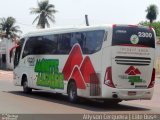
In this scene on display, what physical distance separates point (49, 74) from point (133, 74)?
5.24 m

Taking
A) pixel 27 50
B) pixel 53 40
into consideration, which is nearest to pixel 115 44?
pixel 53 40

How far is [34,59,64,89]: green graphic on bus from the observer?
2098 cm

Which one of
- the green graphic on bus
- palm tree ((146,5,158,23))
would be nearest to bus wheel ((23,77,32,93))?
the green graphic on bus

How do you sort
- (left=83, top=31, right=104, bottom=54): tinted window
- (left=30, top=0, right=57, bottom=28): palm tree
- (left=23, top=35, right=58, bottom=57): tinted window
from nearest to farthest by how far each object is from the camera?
(left=83, top=31, right=104, bottom=54): tinted window, (left=23, top=35, right=58, bottom=57): tinted window, (left=30, top=0, right=57, bottom=28): palm tree

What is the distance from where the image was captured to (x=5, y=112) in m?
15.0

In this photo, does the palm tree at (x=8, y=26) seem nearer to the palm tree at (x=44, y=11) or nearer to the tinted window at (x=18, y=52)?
the palm tree at (x=44, y=11)

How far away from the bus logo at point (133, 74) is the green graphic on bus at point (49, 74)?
147 inches

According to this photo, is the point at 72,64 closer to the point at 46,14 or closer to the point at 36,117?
the point at 36,117

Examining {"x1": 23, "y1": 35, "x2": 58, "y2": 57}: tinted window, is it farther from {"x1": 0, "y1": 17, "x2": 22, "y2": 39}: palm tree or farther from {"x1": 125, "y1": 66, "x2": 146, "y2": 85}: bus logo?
{"x1": 0, "y1": 17, "x2": 22, "y2": 39}: palm tree

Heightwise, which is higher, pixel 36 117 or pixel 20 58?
pixel 20 58

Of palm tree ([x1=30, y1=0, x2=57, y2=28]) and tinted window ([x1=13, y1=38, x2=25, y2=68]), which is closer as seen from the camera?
tinted window ([x1=13, y1=38, x2=25, y2=68])

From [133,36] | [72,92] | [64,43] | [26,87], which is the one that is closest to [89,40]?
[133,36]

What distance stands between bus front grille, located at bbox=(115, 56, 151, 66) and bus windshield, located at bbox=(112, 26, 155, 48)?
49 centimetres

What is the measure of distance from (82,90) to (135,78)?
2.17 m
